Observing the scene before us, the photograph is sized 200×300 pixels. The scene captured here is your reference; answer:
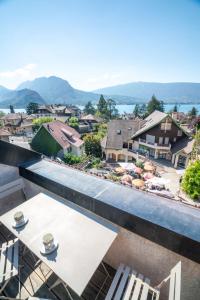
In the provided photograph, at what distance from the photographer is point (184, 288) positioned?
2566mm

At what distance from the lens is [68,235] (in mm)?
2746

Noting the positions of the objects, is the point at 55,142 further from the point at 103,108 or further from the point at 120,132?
the point at 103,108

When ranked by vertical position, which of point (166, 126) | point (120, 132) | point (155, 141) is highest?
point (166, 126)

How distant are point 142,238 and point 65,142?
2659cm

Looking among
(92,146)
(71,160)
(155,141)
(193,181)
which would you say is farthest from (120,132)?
(193,181)

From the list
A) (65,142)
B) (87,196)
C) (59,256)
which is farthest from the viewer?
(65,142)

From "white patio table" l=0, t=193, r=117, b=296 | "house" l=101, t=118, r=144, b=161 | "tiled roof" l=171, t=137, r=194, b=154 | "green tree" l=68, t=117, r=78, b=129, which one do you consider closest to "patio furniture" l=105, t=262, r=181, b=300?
"white patio table" l=0, t=193, r=117, b=296

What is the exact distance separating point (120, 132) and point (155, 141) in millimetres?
6475

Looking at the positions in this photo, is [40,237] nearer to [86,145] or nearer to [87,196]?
[87,196]

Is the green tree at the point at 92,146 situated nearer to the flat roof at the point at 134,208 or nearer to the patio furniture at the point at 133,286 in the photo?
the flat roof at the point at 134,208

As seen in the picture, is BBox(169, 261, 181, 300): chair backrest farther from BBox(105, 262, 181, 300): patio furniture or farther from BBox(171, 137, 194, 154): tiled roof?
BBox(171, 137, 194, 154): tiled roof

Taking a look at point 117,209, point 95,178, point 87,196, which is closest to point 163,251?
point 117,209

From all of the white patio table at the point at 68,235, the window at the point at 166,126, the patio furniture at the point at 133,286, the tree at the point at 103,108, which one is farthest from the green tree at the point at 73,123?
the patio furniture at the point at 133,286

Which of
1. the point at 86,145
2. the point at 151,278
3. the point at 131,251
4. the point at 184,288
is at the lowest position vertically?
the point at 86,145
